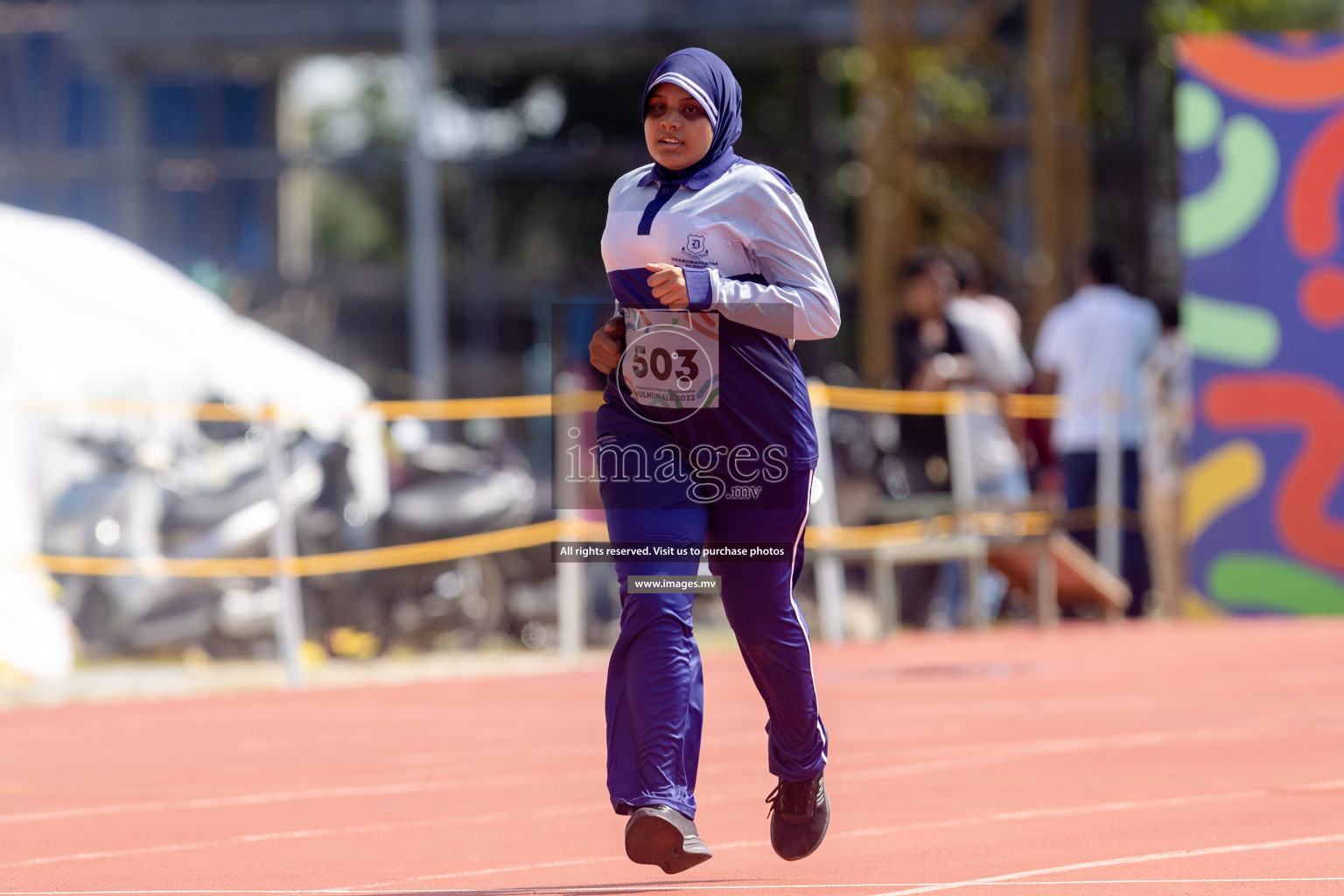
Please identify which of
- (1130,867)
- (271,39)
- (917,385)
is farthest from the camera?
(271,39)

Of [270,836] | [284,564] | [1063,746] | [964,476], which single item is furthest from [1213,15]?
[270,836]

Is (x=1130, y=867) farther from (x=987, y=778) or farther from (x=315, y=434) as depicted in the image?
(x=315, y=434)

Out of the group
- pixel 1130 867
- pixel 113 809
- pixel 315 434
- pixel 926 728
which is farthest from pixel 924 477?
pixel 1130 867

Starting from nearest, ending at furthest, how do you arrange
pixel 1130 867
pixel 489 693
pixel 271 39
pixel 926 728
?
pixel 1130 867
pixel 926 728
pixel 489 693
pixel 271 39

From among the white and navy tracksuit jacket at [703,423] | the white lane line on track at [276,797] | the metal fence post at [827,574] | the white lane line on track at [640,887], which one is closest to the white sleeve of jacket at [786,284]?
the white and navy tracksuit jacket at [703,423]

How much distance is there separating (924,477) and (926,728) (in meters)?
5.02

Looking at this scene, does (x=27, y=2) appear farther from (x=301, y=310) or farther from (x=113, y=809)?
(x=113, y=809)

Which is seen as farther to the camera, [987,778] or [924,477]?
[924,477]

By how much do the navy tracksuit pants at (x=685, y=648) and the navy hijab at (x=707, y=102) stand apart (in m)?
0.68

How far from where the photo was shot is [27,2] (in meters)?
30.7

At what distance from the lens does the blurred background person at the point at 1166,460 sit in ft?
47.0

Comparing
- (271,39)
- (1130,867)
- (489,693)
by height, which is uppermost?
(271,39)

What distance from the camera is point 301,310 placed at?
29625 millimetres

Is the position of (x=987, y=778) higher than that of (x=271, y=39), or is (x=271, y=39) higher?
(x=271, y=39)
